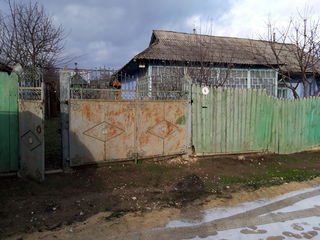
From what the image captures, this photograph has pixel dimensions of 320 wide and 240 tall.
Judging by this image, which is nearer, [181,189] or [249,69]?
[181,189]

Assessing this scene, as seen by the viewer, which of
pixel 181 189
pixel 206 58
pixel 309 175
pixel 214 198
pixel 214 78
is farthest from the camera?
pixel 206 58

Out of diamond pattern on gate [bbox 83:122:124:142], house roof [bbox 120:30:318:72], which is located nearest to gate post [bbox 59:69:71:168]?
diamond pattern on gate [bbox 83:122:124:142]

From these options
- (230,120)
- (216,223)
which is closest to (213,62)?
(230,120)

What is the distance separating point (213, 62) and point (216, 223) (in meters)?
9.48

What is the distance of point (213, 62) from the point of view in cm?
1218

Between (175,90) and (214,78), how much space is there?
4.35m

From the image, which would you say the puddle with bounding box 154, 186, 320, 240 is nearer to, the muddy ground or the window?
the muddy ground

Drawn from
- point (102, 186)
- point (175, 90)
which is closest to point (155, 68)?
point (175, 90)

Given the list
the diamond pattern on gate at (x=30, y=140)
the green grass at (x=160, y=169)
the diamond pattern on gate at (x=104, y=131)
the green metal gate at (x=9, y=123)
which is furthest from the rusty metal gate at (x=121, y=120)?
the green metal gate at (x=9, y=123)

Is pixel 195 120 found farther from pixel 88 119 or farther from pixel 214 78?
pixel 214 78

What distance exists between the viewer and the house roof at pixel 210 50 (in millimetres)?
12680

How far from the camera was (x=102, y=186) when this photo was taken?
5129mm

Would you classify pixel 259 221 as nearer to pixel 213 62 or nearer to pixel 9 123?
pixel 9 123

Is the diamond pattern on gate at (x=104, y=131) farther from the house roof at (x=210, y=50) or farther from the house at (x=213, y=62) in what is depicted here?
the house roof at (x=210, y=50)
